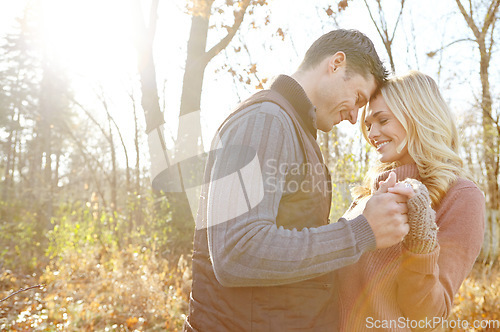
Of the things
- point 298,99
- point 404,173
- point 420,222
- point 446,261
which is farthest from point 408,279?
point 298,99

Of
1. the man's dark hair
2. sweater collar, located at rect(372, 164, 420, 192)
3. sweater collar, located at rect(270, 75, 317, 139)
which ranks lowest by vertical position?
sweater collar, located at rect(372, 164, 420, 192)

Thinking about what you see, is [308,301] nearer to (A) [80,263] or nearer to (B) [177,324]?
(B) [177,324]

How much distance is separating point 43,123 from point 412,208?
15.2 metres

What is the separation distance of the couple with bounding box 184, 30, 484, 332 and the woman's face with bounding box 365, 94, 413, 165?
77 mm

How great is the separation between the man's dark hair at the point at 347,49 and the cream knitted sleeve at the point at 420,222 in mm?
828

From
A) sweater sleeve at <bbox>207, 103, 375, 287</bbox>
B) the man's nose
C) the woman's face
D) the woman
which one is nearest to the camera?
sweater sleeve at <bbox>207, 103, 375, 287</bbox>

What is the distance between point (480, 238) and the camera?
209 centimetres

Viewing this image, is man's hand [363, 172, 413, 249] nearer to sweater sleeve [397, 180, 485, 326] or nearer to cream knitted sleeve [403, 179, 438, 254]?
cream knitted sleeve [403, 179, 438, 254]

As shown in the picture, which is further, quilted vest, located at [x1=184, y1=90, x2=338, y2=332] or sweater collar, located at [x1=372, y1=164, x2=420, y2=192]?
sweater collar, located at [x1=372, y1=164, x2=420, y2=192]

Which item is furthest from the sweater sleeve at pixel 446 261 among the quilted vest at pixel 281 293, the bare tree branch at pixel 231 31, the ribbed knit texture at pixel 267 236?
the bare tree branch at pixel 231 31

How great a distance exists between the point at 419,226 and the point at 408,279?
0.39m

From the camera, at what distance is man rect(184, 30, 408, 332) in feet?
4.42

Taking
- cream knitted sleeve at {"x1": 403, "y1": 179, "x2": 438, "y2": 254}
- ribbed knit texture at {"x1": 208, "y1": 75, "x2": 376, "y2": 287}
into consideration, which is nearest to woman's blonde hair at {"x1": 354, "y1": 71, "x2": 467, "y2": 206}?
cream knitted sleeve at {"x1": 403, "y1": 179, "x2": 438, "y2": 254}

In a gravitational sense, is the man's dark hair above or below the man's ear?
above
